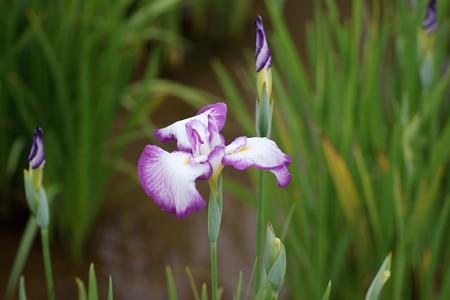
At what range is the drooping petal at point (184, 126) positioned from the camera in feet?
2.97

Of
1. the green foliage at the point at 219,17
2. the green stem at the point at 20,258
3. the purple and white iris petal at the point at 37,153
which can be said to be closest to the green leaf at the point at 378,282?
the purple and white iris petal at the point at 37,153

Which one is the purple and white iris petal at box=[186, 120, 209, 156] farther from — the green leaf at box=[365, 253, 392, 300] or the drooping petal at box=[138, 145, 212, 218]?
the green leaf at box=[365, 253, 392, 300]

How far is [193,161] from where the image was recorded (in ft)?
2.80

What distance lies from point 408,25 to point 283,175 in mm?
1150

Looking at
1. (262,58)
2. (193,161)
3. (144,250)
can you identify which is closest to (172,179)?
(193,161)

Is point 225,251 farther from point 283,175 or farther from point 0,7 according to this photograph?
point 283,175

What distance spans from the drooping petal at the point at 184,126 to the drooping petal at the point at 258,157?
53mm

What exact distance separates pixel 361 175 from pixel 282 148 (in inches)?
7.5

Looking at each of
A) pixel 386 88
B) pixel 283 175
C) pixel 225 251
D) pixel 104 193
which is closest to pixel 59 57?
pixel 104 193

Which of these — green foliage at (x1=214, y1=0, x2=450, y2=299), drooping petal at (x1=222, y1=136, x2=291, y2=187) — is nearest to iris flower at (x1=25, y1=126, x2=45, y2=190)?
drooping petal at (x1=222, y1=136, x2=291, y2=187)

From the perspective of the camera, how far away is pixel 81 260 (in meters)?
Result: 2.14

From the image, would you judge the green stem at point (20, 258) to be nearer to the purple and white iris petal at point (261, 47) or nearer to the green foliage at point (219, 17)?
the purple and white iris petal at point (261, 47)

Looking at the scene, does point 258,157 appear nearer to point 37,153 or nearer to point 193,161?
point 193,161

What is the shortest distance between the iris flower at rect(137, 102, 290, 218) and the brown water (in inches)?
47.6
